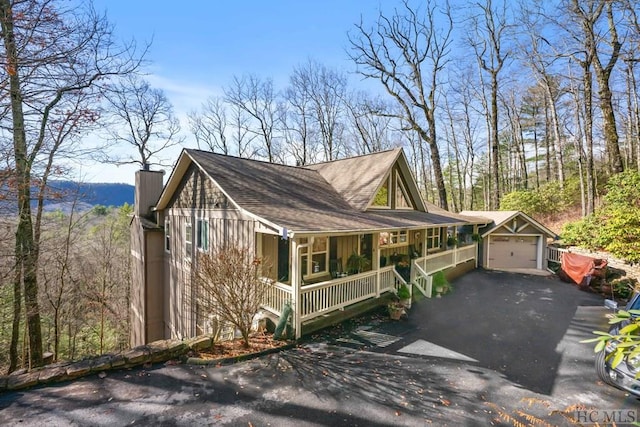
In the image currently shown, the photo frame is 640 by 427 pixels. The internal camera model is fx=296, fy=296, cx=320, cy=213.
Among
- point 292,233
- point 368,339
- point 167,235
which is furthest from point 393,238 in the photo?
point 167,235

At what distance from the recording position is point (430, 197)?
41.3 m

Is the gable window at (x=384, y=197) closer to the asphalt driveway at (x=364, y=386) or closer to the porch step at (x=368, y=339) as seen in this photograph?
the asphalt driveway at (x=364, y=386)

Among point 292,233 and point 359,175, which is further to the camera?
point 359,175

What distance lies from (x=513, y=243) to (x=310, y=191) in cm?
1248

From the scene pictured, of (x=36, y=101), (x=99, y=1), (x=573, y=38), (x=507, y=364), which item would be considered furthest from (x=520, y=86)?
(x=36, y=101)

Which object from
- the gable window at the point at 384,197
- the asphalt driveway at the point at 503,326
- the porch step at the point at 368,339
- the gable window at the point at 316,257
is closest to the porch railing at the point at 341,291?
the porch step at the point at 368,339

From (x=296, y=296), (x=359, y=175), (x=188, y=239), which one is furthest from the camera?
(x=359, y=175)

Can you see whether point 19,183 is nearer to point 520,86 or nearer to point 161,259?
point 161,259

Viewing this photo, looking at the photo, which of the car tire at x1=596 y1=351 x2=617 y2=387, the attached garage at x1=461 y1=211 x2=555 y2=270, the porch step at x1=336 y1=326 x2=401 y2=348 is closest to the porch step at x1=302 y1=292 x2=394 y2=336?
Result: the porch step at x1=336 y1=326 x2=401 y2=348

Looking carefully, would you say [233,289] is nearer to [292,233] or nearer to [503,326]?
[292,233]

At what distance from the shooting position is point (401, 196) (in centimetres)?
1400

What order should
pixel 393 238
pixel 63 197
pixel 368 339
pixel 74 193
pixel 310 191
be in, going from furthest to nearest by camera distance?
pixel 393 238, pixel 310 191, pixel 74 193, pixel 63 197, pixel 368 339

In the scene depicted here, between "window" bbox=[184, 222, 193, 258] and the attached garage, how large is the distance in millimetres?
14844

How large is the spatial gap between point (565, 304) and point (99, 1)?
1928cm
